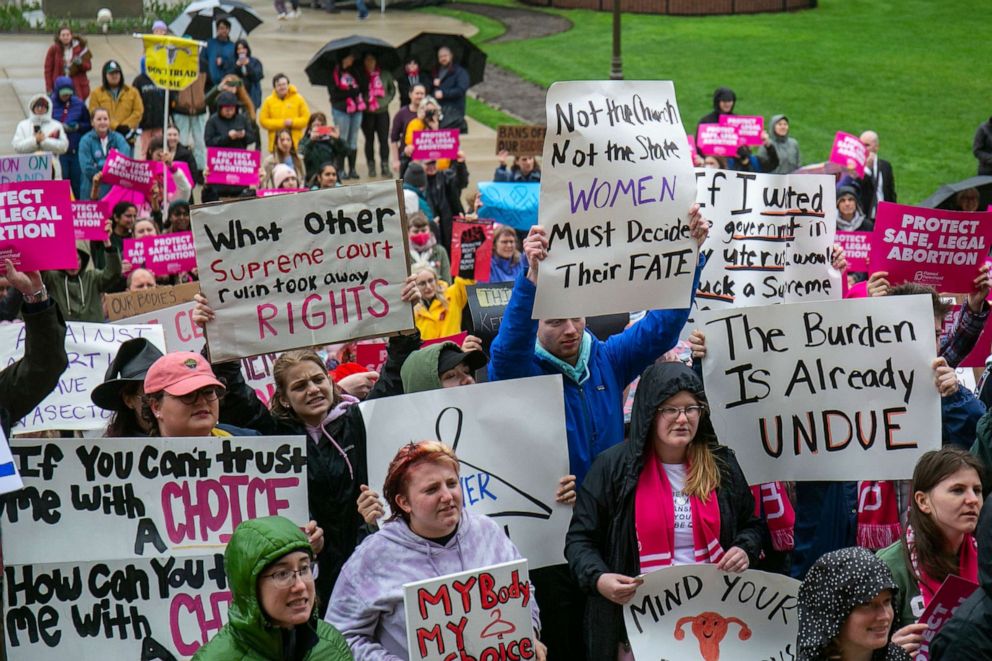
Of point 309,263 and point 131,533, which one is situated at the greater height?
point 309,263

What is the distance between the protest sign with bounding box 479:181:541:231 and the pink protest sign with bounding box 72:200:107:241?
3.67 metres

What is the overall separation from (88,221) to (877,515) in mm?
6626

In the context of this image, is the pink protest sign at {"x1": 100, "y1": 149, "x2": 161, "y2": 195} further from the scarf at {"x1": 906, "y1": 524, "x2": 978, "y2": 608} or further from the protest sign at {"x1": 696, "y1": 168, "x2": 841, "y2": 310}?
the scarf at {"x1": 906, "y1": 524, "x2": 978, "y2": 608}

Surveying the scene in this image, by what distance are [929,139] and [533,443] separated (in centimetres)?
2168

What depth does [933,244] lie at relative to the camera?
7438 millimetres

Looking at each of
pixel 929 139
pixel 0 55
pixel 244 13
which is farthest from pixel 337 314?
pixel 0 55

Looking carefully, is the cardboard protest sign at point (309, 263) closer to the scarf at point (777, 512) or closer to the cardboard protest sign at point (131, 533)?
the cardboard protest sign at point (131, 533)

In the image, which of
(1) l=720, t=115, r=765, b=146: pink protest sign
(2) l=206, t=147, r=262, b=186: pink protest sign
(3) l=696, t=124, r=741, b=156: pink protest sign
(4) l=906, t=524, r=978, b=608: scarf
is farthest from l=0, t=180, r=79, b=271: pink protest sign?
(1) l=720, t=115, r=765, b=146: pink protest sign

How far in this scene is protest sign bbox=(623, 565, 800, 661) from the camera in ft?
16.4

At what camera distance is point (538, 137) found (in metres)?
14.1

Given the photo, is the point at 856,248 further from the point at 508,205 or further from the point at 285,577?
the point at 285,577

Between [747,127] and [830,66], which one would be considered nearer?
[747,127]

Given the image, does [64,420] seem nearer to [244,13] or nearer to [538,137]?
[538,137]

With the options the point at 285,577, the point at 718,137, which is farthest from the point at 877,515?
the point at 718,137
